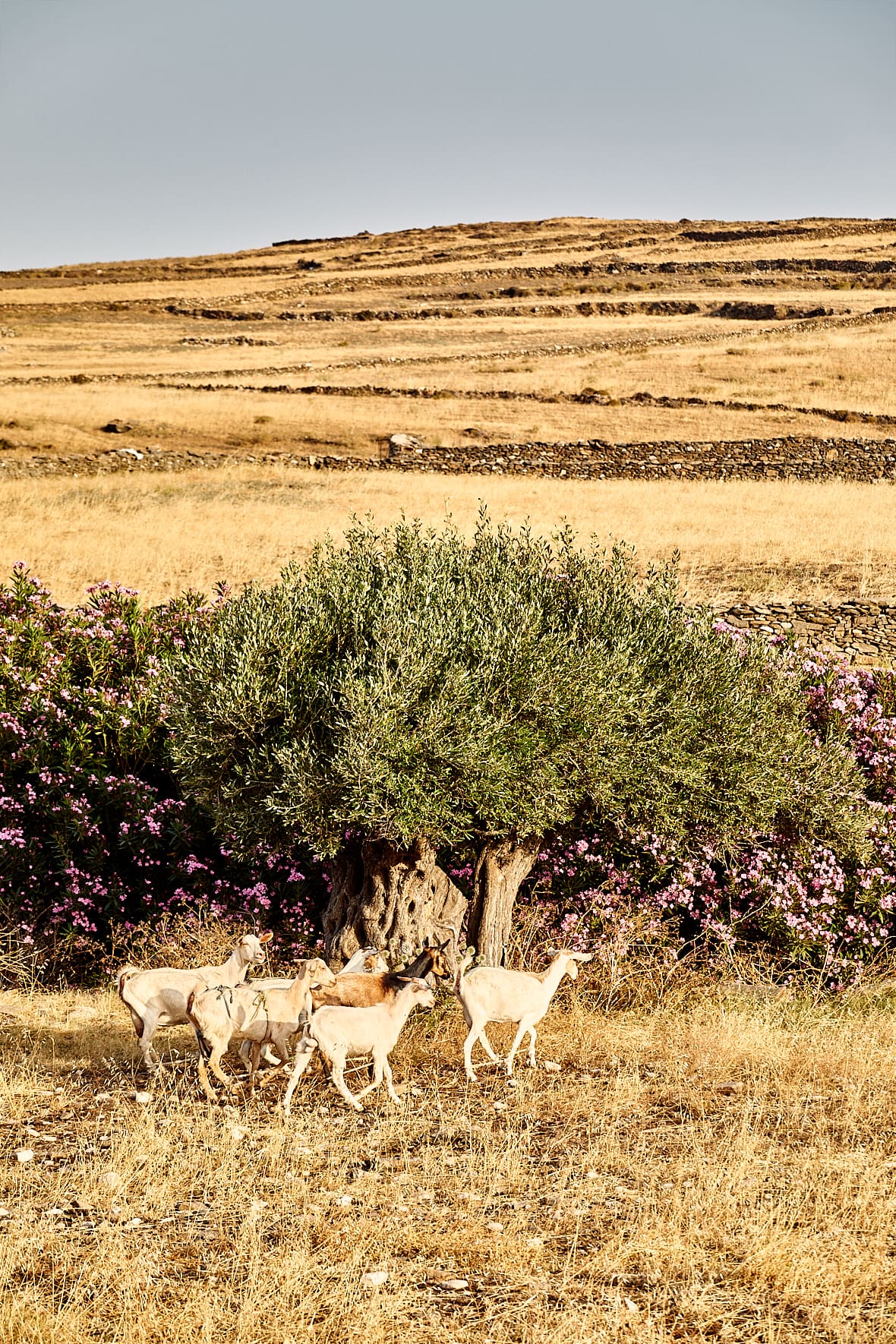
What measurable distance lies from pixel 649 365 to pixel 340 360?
58.9ft

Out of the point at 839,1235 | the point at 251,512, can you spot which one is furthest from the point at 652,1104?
the point at 251,512

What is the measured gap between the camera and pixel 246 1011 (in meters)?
7.25

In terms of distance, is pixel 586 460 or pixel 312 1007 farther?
pixel 586 460

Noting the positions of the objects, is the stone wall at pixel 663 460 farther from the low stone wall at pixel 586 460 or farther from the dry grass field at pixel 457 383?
the dry grass field at pixel 457 383

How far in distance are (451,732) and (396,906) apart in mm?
1569

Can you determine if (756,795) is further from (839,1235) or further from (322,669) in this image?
(839,1235)

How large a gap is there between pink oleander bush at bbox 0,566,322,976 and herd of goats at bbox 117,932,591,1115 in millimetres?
3034

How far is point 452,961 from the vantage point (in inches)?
351

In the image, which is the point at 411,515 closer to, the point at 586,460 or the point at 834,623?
the point at 586,460

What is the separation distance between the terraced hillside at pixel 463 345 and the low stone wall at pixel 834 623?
2288 cm

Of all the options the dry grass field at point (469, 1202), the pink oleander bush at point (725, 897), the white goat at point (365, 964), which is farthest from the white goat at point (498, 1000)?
the pink oleander bush at point (725, 897)

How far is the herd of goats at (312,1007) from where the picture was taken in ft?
23.4

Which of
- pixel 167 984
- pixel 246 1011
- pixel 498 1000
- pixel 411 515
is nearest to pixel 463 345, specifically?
pixel 411 515

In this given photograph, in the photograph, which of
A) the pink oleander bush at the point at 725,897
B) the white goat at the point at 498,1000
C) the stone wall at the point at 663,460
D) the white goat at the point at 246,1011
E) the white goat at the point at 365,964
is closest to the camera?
the white goat at the point at 246,1011
